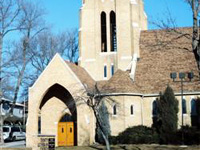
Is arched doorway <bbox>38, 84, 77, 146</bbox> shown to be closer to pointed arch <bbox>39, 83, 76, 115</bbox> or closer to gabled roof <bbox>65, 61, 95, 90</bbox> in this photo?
pointed arch <bbox>39, 83, 76, 115</bbox>

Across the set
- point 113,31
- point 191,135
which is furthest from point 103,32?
point 191,135

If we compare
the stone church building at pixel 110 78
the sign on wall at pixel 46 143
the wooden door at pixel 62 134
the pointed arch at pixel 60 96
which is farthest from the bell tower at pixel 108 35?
the sign on wall at pixel 46 143

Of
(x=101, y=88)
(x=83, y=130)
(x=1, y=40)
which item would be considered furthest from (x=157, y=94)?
(x=1, y=40)

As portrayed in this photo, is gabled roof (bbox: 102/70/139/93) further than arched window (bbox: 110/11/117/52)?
No

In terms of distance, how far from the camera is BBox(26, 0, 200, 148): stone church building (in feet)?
115

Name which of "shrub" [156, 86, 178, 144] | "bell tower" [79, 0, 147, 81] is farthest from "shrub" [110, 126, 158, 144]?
"bell tower" [79, 0, 147, 81]

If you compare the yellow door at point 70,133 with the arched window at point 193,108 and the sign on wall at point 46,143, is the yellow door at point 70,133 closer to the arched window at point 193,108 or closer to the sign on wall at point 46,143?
the sign on wall at point 46,143

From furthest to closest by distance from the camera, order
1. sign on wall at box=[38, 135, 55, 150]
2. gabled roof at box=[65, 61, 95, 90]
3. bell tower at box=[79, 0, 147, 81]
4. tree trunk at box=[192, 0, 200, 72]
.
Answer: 1. bell tower at box=[79, 0, 147, 81]
2. gabled roof at box=[65, 61, 95, 90]
3. sign on wall at box=[38, 135, 55, 150]
4. tree trunk at box=[192, 0, 200, 72]

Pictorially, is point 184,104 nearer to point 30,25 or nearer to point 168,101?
point 168,101

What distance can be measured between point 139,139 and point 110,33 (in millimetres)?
15028

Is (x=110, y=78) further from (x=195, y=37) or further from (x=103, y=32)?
(x=195, y=37)

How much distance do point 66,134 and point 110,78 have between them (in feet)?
24.5

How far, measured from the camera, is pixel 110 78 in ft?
122

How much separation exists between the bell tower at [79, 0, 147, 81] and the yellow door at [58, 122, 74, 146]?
22.6ft
